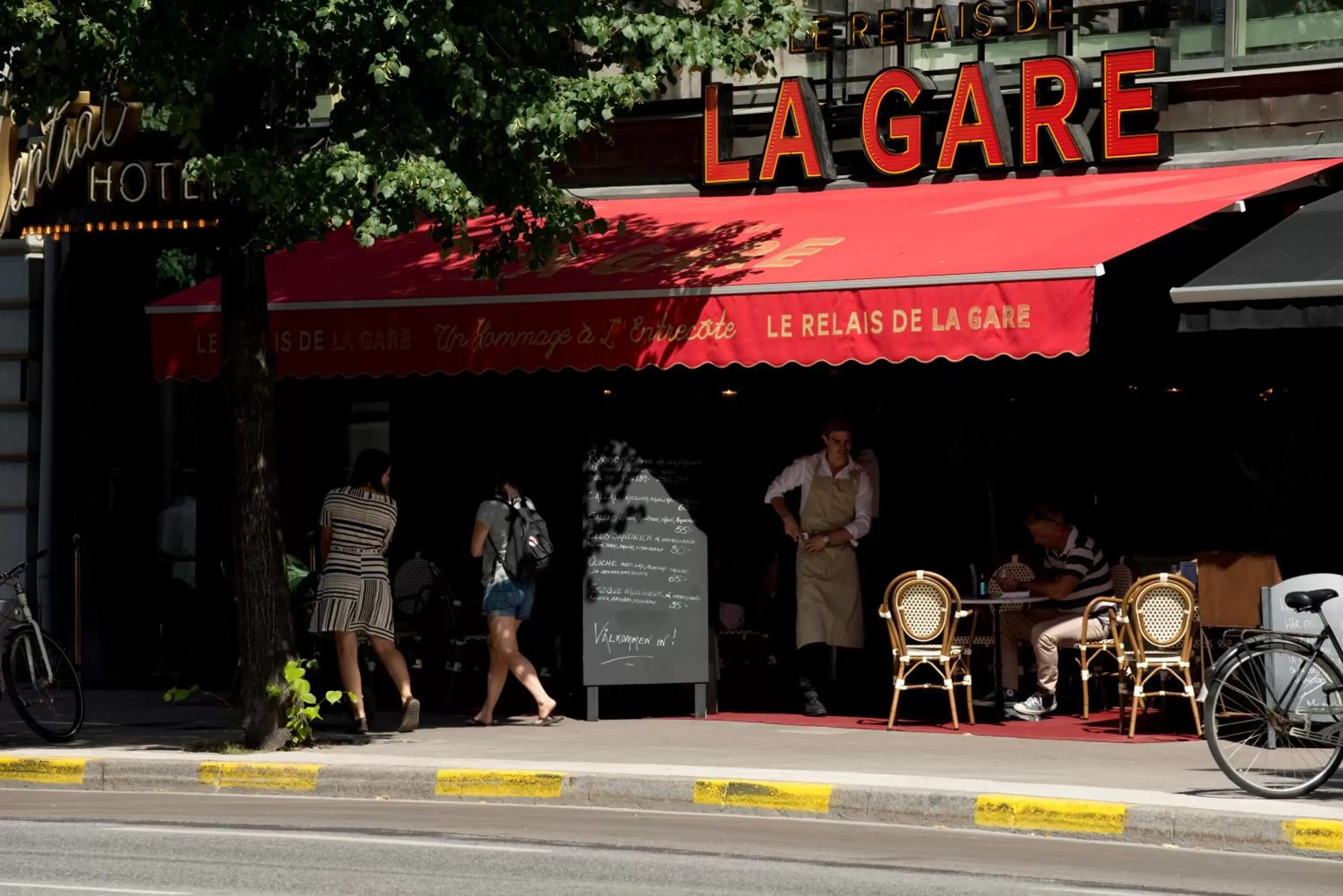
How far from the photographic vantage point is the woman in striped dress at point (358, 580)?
13.6 metres

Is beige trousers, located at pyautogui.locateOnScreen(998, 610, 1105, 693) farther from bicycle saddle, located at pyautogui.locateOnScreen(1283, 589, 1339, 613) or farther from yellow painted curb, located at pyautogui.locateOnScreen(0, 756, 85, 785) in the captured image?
yellow painted curb, located at pyautogui.locateOnScreen(0, 756, 85, 785)

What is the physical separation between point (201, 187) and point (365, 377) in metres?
2.34

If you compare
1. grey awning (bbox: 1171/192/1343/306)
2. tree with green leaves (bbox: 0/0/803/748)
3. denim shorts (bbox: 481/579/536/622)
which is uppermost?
tree with green leaves (bbox: 0/0/803/748)

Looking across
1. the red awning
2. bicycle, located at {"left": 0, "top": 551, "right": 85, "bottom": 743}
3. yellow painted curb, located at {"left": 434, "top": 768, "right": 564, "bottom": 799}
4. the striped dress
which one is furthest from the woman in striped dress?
yellow painted curb, located at {"left": 434, "top": 768, "right": 564, "bottom": 799}

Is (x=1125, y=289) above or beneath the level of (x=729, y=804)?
above

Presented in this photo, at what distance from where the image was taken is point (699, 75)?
16.8 metres

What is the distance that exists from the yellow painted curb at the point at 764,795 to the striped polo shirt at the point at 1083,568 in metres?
4.05

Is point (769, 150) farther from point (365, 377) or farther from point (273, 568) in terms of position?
point (273, 568)

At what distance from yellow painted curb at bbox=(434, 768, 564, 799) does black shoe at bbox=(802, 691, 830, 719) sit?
12.3 feet

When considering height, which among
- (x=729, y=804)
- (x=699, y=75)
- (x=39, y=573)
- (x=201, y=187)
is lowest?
(x=729, y=804)

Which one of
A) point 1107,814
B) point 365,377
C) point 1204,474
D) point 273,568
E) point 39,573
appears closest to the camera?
point 1107,814

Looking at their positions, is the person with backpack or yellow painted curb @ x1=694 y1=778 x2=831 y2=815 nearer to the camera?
yellow painted curb @ x1=694 y1=778 x2=831 y2=815

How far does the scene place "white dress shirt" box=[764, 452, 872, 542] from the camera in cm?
1465

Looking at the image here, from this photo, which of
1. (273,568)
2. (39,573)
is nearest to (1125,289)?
(273,568)
